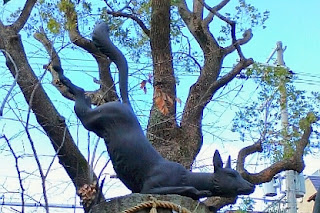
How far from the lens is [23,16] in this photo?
6.20 m

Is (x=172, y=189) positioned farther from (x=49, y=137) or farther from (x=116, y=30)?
(x=116, y=30)

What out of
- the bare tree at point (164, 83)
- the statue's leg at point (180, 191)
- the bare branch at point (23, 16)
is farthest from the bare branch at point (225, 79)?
the statue's leg at point (180, 191)

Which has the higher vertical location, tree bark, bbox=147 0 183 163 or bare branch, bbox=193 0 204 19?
bare branch, bbox=193 0 204 19

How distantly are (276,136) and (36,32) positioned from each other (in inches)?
126

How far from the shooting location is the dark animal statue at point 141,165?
276 centimetres

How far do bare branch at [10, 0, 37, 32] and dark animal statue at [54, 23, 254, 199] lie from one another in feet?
11.1

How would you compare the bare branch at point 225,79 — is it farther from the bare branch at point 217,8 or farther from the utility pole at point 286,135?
the bare branch at point 217,8

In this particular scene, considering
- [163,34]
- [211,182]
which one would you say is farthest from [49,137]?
[211,182]

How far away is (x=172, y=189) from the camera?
8.89 feet

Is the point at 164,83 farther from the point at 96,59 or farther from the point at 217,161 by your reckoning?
the point at 217,161

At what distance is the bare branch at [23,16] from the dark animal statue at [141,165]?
11.1 feet

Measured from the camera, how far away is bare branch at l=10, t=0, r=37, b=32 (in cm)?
606

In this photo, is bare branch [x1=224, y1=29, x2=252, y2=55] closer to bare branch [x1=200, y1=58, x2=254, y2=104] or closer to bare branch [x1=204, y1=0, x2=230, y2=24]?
bare branch [x1=200, y1=58, x2=254, y2=104]

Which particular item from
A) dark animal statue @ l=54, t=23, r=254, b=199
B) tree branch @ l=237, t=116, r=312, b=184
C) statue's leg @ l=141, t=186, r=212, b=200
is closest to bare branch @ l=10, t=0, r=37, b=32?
tree branch @ l=237, t=116, r=312, b=184
